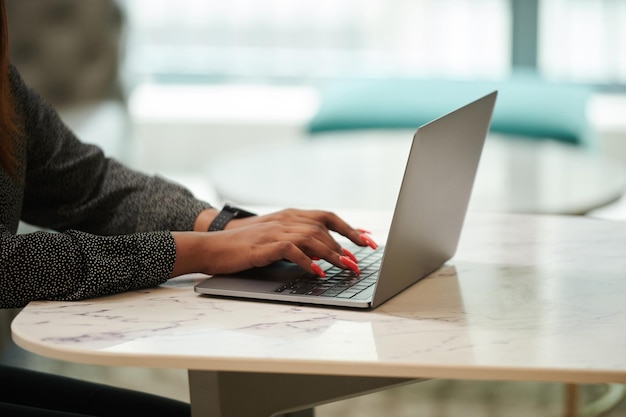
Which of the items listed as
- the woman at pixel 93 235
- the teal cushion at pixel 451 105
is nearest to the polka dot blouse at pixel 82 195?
the woman at pixel 93 235

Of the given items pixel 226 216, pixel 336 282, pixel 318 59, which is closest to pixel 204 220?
pixel 226 216

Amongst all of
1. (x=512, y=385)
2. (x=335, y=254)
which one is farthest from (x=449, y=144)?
(x=512, y=385)

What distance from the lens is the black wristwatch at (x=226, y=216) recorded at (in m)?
1.34

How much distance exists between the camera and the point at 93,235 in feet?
3.74

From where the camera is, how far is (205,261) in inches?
44.8

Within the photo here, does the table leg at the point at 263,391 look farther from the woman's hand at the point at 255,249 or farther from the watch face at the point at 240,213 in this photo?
the watch face at the point at 240,213

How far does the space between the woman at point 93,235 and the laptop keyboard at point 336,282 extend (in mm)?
18

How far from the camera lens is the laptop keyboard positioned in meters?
1.07

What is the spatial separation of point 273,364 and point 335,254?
0.28 meters

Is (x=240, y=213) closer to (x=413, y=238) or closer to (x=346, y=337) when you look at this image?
(x=413, y=238)

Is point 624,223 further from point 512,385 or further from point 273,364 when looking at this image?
point 512,385

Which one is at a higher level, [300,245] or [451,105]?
[300,245]

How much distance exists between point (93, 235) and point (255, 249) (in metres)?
0.20

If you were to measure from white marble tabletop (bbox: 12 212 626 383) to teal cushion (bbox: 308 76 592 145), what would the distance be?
8.04 ft
